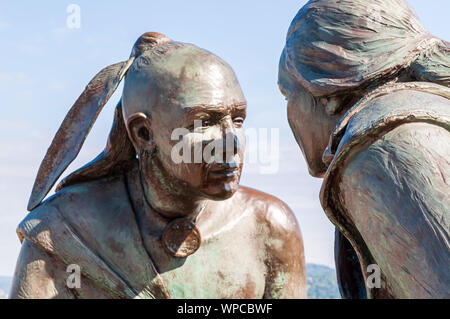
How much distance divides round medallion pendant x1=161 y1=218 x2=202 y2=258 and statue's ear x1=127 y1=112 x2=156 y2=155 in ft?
1.64

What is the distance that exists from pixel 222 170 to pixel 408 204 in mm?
1891

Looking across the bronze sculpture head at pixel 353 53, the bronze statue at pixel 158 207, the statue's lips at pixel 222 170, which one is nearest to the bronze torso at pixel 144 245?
the bronze statue at pixel 158 207

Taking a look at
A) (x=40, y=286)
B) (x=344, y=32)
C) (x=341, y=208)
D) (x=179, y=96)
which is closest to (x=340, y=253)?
(x=341, y=208)

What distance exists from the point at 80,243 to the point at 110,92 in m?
0.99

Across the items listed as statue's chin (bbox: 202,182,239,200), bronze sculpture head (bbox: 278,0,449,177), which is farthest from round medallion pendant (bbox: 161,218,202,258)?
bronze sculpture head (bbox: 278,0,449,177)

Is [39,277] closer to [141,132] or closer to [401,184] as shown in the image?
[141,132]

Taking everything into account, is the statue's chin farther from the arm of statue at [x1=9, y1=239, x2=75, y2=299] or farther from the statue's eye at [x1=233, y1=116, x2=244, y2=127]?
the arm of statue at [x1=9, y1=239, x2=75, y2=299]

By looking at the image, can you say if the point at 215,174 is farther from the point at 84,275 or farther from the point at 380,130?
the point at 380,130

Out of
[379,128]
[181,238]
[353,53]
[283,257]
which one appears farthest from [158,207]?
[379,128]

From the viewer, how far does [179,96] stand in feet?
12.3

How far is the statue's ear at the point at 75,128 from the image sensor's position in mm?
4094

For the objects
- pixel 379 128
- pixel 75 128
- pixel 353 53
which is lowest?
pixel 75 128

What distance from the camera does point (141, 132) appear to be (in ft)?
12.9

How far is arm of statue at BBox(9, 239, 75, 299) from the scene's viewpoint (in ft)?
12.6
